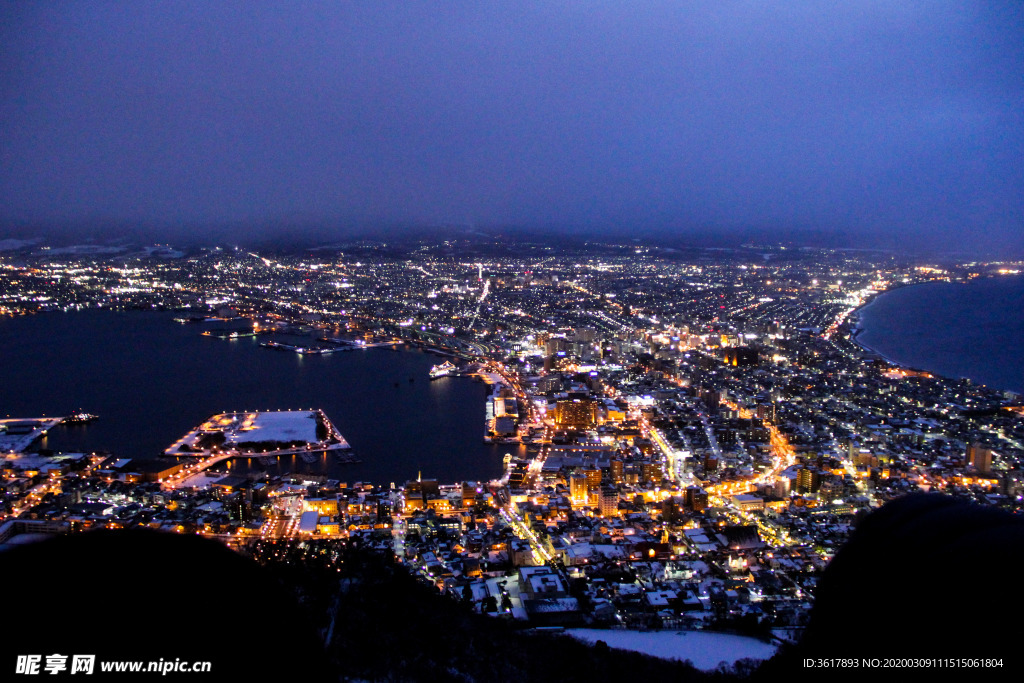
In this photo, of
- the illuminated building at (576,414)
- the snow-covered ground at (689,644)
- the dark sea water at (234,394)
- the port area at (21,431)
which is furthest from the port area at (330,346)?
the snow-covered ground at (689,644)

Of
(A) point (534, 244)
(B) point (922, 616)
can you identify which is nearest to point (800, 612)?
(B) point (922, 616)

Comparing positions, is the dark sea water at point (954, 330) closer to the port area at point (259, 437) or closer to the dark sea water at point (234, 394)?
the dark sea water at point (234, 394)

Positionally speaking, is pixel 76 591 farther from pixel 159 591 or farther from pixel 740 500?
pixel 740 500

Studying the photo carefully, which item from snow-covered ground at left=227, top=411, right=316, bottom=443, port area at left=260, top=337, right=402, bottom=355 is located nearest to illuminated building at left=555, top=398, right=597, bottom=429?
snow-covered ground at left=227, top=411, right=316, bottom=443

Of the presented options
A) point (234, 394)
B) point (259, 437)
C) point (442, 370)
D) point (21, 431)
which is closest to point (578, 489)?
point (259, 437)

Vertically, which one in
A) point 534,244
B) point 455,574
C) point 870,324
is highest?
point 534,244

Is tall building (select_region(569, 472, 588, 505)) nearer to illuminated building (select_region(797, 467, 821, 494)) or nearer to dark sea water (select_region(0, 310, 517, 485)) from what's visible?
dark sea water (select_region(0, 310, 517, 485))
